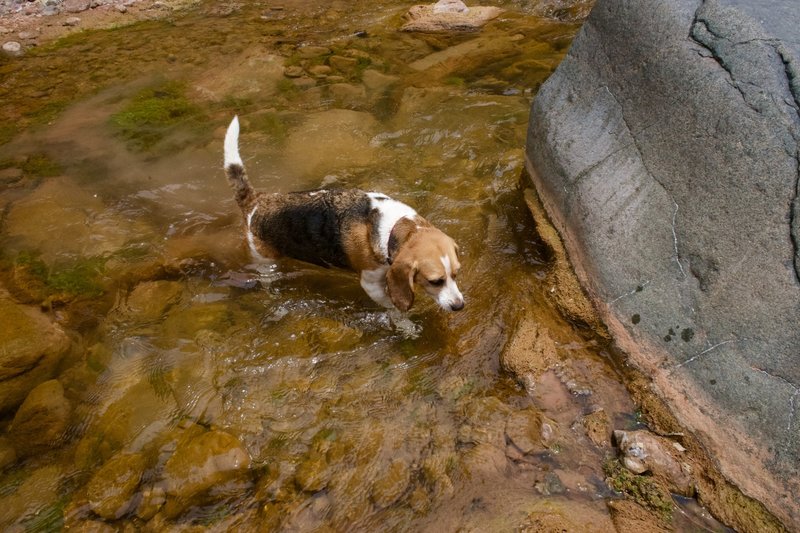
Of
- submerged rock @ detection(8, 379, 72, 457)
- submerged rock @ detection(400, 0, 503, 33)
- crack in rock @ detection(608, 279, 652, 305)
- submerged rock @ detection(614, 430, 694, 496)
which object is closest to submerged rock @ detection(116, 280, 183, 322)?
submerged rock @ detection(8, 379, 72, 457)

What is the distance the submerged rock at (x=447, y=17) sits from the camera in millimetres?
8820

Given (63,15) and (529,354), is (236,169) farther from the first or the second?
(63,15)

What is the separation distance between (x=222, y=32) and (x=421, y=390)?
26.7 ft

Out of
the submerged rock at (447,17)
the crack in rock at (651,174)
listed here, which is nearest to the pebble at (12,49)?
the submerged rock at (447,17)

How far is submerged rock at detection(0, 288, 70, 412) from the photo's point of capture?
11.8 ft

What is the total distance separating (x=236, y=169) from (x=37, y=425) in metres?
2.37

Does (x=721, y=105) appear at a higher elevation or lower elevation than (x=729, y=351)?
higher

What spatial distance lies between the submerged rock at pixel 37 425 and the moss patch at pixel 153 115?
3641 mm

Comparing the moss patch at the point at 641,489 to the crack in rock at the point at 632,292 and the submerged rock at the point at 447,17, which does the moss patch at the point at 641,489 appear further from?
the submerged rock at the point at 447,17

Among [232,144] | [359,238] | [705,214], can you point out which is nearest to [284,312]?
[359,238]

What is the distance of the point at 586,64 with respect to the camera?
4109 millimetres

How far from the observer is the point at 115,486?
10.2ft

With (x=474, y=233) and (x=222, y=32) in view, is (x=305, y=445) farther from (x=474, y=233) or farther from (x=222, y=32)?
(x=222, y=32)

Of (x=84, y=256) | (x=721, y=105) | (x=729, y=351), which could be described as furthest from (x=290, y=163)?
(x=729, y=351)
